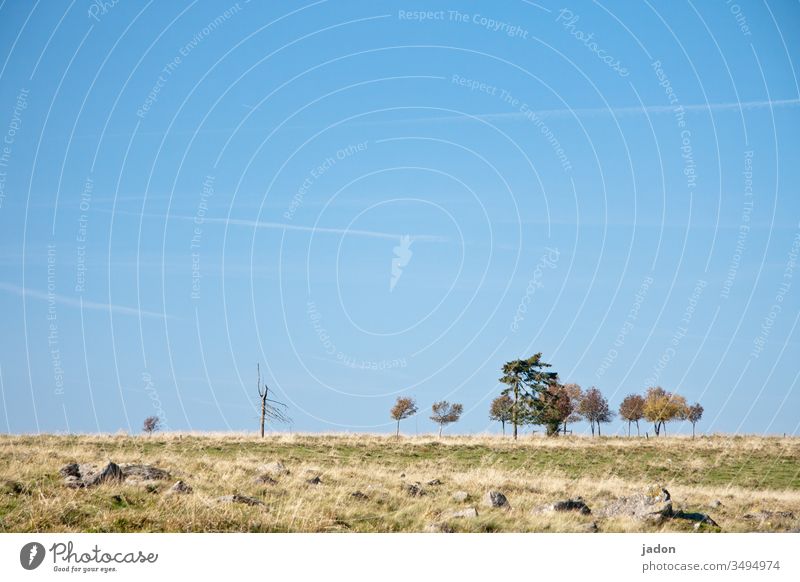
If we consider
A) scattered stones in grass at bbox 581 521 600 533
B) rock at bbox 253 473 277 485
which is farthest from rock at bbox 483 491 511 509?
rock at bbox 253 473 277 485

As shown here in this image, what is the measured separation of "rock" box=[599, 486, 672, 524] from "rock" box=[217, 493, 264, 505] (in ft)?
24.0

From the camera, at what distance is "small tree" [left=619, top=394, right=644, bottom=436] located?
96562 mm

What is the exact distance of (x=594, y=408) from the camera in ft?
314

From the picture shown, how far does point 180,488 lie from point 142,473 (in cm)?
195

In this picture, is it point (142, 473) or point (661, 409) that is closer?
point (142, 473)

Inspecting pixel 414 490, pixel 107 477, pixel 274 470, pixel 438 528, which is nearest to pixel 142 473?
pixel 107 477

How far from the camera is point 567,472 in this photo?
3416cm

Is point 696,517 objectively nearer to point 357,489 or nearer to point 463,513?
point 463,513

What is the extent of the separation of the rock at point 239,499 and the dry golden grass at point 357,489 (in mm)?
261

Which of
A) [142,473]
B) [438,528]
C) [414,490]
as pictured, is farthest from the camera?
[414,490]

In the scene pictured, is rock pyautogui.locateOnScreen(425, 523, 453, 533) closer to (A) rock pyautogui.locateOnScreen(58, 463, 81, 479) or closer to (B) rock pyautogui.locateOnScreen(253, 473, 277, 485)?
(B) rock pyautogui.locateOnScreen(253, 473, 277, 485)
